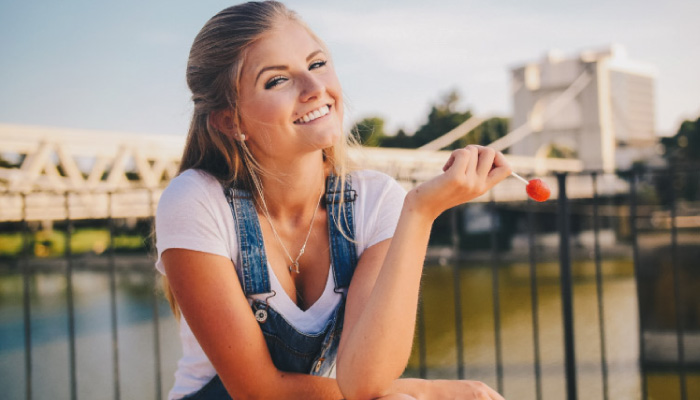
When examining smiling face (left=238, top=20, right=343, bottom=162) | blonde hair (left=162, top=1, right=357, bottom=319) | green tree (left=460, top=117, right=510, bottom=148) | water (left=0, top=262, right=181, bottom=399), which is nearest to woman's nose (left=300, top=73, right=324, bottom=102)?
smiling face (left=238, top=20, right=343, bottom=162)

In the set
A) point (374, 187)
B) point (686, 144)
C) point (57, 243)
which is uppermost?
point (686, 144)

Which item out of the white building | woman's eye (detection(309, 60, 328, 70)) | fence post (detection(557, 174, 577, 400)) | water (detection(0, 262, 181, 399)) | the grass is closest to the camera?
woman's eye (detection(309, 60, 328, 70))

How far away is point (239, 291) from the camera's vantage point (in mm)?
1081

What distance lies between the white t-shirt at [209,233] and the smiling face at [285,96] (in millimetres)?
153

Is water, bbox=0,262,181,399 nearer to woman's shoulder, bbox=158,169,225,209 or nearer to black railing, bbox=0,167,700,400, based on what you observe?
black railing, bbox=0,167,700,400

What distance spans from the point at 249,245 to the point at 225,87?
32 cm

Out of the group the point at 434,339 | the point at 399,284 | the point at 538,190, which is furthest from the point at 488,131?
the point at 399,284

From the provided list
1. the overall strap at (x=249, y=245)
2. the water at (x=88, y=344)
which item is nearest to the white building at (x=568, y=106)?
the water at (x=88, y=344)

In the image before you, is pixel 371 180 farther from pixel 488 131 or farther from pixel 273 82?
pixel 488 131

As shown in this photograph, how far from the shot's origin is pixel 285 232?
4.18 ft

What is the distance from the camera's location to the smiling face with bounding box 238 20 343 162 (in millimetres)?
1182

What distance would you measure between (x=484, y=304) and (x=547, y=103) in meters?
20.6

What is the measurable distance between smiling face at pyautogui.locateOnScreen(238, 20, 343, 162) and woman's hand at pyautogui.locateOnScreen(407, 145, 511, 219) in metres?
0.29

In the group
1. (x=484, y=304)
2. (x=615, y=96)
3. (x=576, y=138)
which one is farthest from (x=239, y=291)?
(x=615, y=96)
